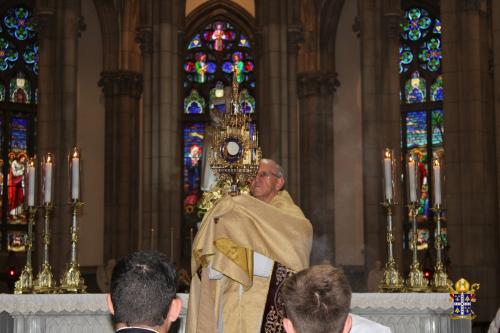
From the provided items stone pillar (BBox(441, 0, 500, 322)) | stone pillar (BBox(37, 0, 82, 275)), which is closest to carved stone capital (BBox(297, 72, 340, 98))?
stone pillar (BBox(37, 0, 82, 275))

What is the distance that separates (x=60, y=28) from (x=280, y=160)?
562 cm

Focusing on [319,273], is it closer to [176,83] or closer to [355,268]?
[176,83]

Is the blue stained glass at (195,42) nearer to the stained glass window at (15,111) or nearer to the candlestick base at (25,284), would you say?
the stained glass window at (15,111)

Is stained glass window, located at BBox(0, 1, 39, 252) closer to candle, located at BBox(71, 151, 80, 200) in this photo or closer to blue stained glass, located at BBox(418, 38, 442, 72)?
blue stained glass, located at BBox(418, 38, 442, 72)

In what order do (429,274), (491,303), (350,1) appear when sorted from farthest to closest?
(350,1) < (429,274) < (491,303)

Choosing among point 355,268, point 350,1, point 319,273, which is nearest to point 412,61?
point 350,1

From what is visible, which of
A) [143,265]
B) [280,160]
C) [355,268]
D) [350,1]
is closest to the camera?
[143,265]

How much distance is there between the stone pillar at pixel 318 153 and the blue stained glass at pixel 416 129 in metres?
2.68

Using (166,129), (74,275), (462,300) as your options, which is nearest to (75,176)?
(74,275)

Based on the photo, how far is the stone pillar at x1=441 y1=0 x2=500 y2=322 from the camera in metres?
16.1

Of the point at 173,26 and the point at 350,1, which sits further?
the point at 350,1

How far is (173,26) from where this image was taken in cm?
2014

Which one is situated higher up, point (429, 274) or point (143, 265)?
point (143, 265)

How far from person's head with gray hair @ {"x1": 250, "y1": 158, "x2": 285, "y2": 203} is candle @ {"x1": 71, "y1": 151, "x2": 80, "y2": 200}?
9.61ft
